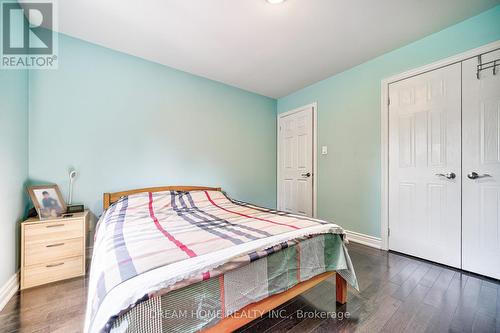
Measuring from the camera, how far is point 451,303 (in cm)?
146

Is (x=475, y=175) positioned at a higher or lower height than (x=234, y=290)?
higher

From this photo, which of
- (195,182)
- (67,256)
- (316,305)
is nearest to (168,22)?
(195,182)

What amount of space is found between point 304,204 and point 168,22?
9.99 ft

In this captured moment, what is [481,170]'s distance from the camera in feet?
5.98

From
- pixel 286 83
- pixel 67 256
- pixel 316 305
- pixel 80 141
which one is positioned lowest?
pixel 316 305

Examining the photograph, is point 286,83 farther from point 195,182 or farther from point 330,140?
point 195,182

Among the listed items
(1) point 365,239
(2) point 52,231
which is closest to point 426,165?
(1) point 365,239

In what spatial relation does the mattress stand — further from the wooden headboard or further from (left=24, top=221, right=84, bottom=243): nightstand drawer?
the wooden headboard

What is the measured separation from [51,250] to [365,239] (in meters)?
3.35

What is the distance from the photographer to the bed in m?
0.75

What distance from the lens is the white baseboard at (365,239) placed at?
250 cm

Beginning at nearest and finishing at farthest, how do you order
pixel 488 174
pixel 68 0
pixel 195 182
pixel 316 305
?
pixel 316 305
pixel 68 0
pixel 488 174
pixel 195 182

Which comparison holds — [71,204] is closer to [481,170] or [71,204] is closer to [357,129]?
[357,129]

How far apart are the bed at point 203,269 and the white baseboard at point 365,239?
136 centimetres
